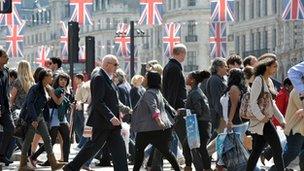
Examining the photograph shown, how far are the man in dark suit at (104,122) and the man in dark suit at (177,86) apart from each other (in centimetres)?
166

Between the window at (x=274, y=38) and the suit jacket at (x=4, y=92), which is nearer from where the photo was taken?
the suit jacket at (x=4, y=92)

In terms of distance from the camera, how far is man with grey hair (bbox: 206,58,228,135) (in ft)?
43.7

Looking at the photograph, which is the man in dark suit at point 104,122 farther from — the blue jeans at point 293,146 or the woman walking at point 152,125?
the blue jeans at point 293,146

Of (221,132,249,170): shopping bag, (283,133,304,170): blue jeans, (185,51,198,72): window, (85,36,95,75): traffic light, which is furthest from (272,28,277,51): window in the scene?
(221,132,249,170): shopping bag

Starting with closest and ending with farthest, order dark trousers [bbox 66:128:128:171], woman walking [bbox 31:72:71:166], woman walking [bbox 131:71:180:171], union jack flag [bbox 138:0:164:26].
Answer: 1. dark trousers [bbox 66:128:128:171]
2. woman walking [bbox 131:71:180:171]
3. woman walking [bbox 31:72:71:166]
4. union jack flag [bbox 138:0:164:26]

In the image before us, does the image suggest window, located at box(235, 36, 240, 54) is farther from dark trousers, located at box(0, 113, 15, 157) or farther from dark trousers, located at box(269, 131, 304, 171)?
dark trousers, located at box(269, 131, 304, 171)

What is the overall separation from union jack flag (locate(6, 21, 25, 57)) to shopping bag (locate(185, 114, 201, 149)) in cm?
3877

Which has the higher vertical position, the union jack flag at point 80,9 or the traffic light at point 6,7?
the union jack flag at point 80,9

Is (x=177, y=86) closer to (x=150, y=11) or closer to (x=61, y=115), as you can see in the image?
(x=61, y=115)

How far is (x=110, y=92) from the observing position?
11.4 meters

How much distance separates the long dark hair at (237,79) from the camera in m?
12.0

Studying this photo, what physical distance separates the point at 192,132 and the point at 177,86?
734mm

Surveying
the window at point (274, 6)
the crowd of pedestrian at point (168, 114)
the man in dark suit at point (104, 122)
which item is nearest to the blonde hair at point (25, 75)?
the crowd of pedestrian at point (168, 114)

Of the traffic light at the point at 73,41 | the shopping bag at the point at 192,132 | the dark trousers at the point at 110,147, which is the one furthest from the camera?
the traffic light at the point at 73,41
